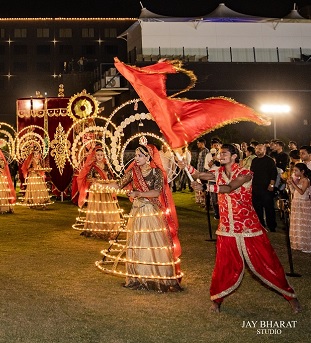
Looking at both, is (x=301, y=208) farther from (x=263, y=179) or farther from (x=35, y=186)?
(x=35, y=186)

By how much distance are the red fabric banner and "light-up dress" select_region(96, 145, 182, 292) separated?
90cm

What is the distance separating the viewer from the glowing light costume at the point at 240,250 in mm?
5410

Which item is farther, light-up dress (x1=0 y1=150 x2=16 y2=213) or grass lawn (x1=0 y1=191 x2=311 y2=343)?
light-up dress (x1=0 y1=150 x2=16 y2=213)

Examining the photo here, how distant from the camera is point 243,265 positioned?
18.0ft

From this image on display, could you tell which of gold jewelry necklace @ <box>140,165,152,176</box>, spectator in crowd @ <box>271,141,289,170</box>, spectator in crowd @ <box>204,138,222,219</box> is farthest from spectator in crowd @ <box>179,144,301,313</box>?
spectator in crowd @ <box>271,141,289,170</box>

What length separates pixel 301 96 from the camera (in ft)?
97.6

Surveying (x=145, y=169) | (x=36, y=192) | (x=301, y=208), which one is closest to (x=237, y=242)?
(x=145, y=169)

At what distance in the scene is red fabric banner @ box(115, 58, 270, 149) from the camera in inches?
232

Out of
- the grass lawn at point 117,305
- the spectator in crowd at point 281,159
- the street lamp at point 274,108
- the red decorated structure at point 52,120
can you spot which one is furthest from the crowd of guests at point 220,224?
the street lamp at point 274,108

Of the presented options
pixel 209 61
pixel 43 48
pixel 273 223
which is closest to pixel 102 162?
pixel 273 223

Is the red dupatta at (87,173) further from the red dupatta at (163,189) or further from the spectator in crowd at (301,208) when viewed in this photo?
the red dupatta at (163,189)

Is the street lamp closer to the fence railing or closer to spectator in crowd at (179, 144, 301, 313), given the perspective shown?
the fence railing

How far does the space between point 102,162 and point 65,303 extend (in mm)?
5327

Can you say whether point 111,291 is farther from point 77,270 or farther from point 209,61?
point 209,61
